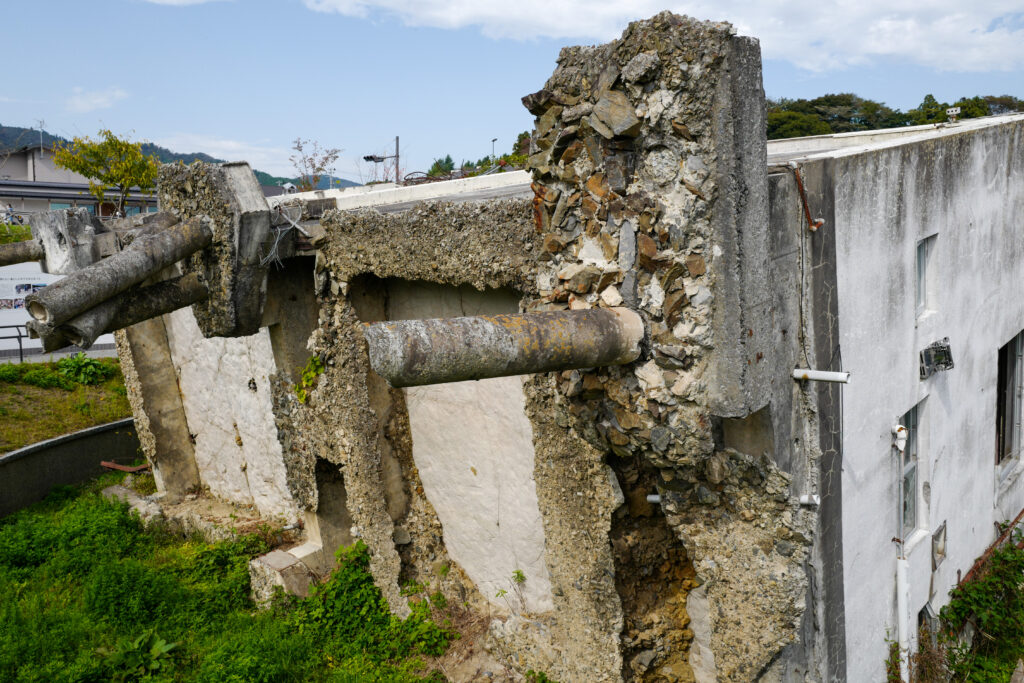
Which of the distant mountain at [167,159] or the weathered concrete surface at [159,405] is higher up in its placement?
the distant mountain at [167,159]

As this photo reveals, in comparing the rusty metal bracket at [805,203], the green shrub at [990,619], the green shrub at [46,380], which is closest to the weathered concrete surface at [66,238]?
the rusty metal bracket at [805,203]

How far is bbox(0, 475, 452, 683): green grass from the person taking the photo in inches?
237

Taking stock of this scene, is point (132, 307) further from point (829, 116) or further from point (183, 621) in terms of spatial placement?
point (829, 116)

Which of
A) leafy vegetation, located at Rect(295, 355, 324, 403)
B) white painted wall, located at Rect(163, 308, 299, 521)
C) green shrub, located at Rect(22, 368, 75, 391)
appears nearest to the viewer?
leafy vegetation, located at Rect(295, 355, 324, 403)

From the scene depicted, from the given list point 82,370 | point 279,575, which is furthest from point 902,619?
point 82,370

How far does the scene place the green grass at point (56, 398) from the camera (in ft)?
38.5

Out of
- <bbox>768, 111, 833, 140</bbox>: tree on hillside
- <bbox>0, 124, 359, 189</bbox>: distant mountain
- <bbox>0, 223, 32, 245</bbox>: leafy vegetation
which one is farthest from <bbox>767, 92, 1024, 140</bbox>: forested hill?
<bbox>0, 223, 32, 245</bbox>: leafy vegetation

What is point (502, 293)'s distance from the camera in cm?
526

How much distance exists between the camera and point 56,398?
1299 cm

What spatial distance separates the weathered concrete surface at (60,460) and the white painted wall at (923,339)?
991 cm

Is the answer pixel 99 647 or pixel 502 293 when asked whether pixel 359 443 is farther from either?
pixel 99 647

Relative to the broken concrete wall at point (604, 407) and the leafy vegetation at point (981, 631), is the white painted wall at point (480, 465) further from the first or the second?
the leafy vegetation at point (981, 631)

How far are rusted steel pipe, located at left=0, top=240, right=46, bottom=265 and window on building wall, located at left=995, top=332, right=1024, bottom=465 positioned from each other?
9368mm

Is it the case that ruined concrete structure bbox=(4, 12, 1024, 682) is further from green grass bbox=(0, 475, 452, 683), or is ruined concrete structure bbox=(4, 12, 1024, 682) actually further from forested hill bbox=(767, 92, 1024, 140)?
forested hill bbox=(767, 92, 1024, 140)
